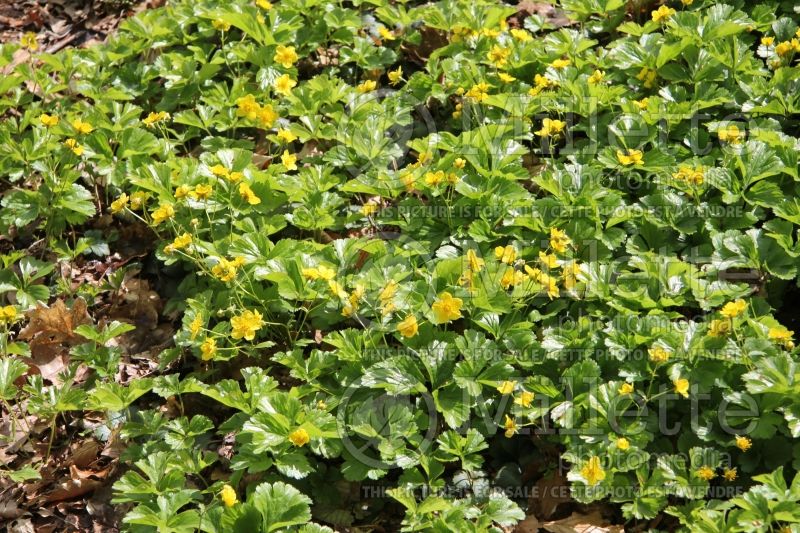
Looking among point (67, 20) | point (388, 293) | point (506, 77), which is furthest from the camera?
point (67, 20)

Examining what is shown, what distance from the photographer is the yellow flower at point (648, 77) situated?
3881mm

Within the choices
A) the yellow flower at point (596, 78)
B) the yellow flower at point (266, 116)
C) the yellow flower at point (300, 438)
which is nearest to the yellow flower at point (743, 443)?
the yellow flower at point (300, 438)

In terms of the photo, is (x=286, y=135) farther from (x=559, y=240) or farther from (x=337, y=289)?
(x=559, y=240)

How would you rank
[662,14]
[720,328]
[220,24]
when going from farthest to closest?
[220,24] < [662,14] < [720,328]

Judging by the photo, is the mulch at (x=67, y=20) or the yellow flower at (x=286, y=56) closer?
the yellow flower at (x=286, y=56)

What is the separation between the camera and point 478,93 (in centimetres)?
377

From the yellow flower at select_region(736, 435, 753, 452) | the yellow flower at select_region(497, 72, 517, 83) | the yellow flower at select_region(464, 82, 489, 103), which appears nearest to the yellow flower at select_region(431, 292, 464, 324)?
the yellow flower at select_region(736, 435, 753, 452)

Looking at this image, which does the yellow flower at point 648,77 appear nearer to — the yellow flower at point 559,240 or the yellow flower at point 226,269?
the yellow flower at point 559,240

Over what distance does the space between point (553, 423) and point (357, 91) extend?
2.05m

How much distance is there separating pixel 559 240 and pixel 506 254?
21 centimetres

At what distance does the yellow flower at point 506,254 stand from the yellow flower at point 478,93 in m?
0.89

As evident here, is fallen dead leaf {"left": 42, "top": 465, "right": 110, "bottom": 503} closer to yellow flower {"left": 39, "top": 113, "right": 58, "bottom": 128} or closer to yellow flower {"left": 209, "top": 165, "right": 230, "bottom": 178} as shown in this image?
yellow flower {"left": 209, "top": 165, "right": 230, "bottom": 178}

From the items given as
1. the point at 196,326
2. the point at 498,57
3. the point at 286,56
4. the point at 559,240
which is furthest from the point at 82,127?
the point at 559,240

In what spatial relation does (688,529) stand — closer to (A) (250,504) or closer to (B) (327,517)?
(B) (327,517)
